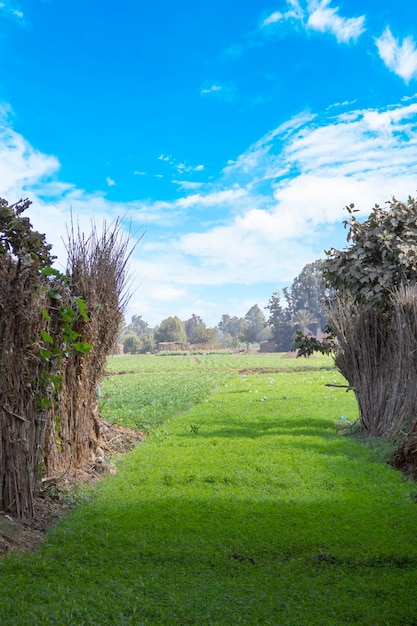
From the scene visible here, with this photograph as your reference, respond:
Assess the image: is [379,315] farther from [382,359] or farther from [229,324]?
[229,324]

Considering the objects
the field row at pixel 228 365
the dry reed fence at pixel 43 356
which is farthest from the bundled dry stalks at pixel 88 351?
the field row at pixel 228 365

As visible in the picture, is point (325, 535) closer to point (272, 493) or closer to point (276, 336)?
point (272, 493)

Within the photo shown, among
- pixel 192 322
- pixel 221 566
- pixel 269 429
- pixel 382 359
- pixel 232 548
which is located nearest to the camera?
pixel 221 566

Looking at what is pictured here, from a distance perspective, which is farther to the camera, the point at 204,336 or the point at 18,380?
the point at 204,336

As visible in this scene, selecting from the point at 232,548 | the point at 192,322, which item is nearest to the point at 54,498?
the point at 232,548

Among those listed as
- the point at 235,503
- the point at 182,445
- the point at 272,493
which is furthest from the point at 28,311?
the point at 182,445

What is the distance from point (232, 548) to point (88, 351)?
3635 mm

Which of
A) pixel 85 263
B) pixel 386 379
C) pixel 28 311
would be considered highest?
pixel 85 263

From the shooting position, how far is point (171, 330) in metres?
97.4

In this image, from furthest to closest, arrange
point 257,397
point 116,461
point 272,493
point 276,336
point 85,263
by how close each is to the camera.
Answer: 1. point 276,336
2. point 257,397
3. point 116,461
4. point 85,263
5. point 272,493

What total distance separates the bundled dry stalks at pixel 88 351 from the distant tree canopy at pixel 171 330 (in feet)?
286

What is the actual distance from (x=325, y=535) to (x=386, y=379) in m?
5.26

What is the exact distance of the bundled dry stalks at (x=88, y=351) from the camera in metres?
7.12

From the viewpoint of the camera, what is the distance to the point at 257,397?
18156mm
